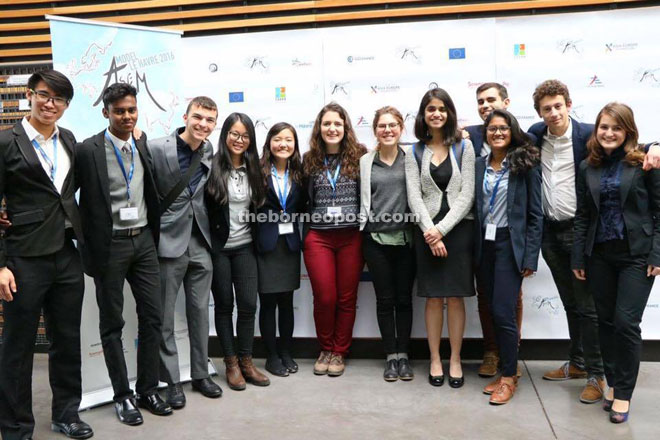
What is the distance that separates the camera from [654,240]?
274 cm

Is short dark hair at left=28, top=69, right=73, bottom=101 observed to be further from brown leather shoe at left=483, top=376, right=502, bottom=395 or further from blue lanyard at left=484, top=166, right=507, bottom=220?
brown leather shoe at left=483, top=376, right=502, bottom=395

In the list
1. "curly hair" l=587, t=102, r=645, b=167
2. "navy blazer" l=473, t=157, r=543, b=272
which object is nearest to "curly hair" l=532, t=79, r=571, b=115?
"curly hair" l=587, t=102, r=645, b=167

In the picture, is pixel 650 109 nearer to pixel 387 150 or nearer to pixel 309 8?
pixel 387 150

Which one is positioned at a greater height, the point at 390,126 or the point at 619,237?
the point at 390,126

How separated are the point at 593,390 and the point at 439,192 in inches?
59.9

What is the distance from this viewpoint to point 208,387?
338 centimetres

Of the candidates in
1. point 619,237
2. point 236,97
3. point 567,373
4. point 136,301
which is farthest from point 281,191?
point 567,373

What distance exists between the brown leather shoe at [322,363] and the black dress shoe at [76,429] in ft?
4.98

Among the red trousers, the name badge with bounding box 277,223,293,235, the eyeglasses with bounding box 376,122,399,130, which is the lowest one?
the red trousers

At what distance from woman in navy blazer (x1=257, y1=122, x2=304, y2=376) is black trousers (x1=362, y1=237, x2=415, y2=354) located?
54 centimetres

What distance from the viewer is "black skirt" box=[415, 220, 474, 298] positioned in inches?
132

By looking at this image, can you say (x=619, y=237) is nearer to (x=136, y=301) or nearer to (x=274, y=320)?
(x=274, y=320)

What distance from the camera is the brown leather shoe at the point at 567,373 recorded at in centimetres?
356

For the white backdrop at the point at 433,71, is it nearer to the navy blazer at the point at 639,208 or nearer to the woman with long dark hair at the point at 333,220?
the woman with long dark hair at the point at 333,220
